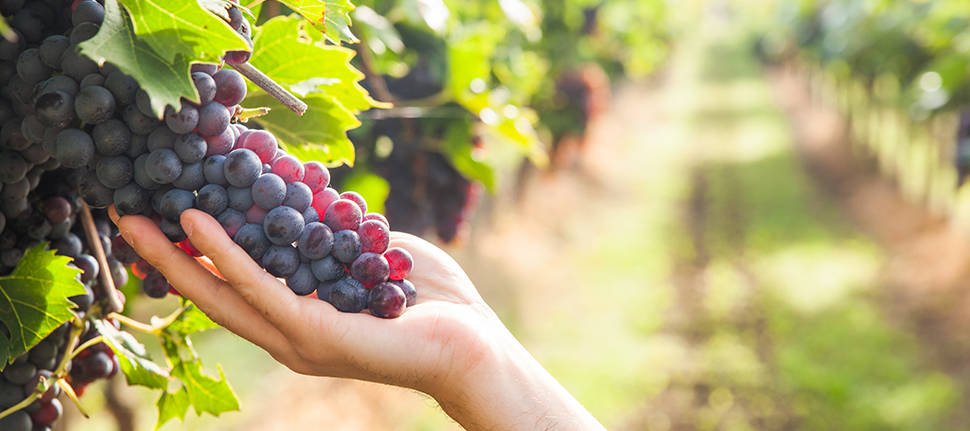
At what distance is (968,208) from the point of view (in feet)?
29.6

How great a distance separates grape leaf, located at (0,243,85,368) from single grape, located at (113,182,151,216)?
215 millimetres

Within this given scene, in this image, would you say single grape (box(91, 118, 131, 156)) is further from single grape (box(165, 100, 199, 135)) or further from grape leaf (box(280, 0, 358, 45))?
grape leaf (box(280, 0, 358, 45))

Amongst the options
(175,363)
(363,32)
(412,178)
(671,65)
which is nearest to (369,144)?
(412,178)

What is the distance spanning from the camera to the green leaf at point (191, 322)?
132 cm

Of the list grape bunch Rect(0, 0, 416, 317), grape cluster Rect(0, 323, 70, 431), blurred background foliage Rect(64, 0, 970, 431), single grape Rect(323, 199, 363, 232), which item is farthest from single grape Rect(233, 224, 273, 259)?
blurred background foliage Rect(64, 0, 970, 431)

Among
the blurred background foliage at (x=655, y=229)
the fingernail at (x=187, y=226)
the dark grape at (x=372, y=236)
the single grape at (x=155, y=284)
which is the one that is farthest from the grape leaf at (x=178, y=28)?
the blurred background foliage at (x=655, y=229)

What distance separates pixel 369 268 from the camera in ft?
3.50

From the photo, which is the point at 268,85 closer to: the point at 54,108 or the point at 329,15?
the point at 329,15

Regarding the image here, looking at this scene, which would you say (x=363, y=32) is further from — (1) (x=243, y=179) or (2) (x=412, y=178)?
(1) (x=243, y=179)

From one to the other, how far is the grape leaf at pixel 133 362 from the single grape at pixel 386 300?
20.1 inches

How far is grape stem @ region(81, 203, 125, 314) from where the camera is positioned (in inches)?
49.2

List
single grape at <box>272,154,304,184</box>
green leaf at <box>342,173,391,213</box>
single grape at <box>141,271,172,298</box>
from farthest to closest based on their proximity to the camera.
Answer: green leaf at <box>342,173,391,213</box> < single grape at <box>141,271,172,298</box> < single grape at <box>272,154,304,184</box>

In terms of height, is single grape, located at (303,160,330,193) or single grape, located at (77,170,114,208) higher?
single grape, located at (303,160,330,193)

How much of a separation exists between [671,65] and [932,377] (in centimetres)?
2293
